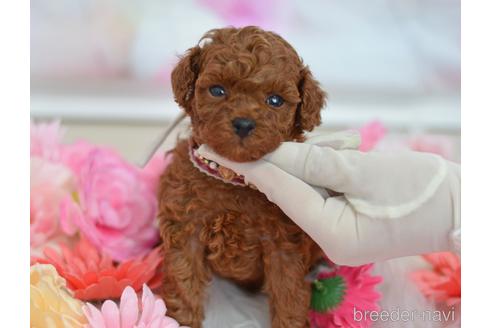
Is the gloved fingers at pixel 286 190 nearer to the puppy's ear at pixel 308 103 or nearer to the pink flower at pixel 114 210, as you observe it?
the puppy's ear at pixel 308 103

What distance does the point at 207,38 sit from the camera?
1387 mm

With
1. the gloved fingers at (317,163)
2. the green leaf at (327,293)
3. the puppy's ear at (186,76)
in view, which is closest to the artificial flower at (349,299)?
the green leaf at (327,293)

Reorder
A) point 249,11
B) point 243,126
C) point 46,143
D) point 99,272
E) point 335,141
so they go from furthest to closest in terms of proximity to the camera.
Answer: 1. point 249,11
2. point 46,143
3. point 99,272
4. point 335,141
5. point 243,126

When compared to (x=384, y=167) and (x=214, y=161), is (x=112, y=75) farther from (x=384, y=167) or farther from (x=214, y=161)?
(x=384, y=167)

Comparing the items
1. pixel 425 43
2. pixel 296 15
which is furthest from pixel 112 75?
pixel 425 43

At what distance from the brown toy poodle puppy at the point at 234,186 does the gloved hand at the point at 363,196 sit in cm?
7

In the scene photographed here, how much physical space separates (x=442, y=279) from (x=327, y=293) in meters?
0.39

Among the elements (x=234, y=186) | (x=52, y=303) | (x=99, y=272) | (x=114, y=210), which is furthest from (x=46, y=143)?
(x=234, y=186)

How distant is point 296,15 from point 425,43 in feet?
2.10

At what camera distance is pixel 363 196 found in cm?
122

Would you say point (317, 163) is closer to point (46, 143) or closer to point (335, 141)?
point (335, 141)

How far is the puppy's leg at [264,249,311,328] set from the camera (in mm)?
1391

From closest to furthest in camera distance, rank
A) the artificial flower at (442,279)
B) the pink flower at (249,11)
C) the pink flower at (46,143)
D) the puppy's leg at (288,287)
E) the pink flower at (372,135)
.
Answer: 1. the puppy's leg at (288,287)
2. the artificial flower at (442,279)
3. the pink flower at (46,143)
4. the pink flower at (372,135)
5. the pink flower at (249,11)

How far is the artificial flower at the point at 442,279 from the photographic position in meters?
1.53
